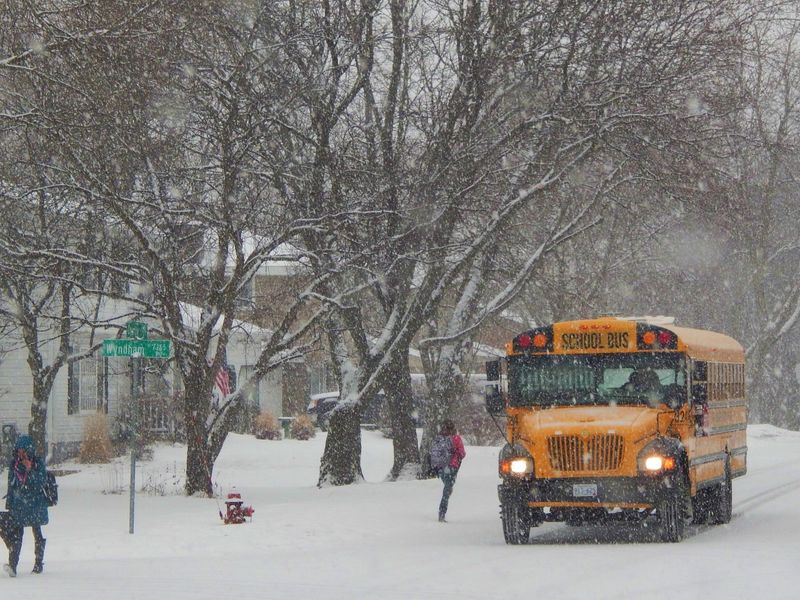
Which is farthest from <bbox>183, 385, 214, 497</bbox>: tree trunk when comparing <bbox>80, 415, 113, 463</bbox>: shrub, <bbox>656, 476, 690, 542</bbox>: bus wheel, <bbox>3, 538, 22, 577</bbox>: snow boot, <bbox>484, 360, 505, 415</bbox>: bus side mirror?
<bbox>80, 415, 113, 463</bbox>: shrub

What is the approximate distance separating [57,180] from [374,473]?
14675 mm

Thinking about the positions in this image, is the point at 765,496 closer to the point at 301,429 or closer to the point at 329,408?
the point at 301,429

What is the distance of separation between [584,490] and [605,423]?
850 mm

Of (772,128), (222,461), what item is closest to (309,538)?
(222,461)

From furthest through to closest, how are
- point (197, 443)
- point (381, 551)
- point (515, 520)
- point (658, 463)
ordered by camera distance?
point (197, 443)
point (515, 520)
point (381, 551)
point (658, 463)

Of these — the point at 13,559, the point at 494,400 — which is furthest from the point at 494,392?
the point at 13,559

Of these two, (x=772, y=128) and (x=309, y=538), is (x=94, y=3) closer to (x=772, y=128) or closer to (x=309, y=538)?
(x=309, y=538)

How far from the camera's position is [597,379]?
1778 centimetres

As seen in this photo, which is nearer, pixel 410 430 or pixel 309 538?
pixel 309 538

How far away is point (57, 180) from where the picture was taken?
25578 mm

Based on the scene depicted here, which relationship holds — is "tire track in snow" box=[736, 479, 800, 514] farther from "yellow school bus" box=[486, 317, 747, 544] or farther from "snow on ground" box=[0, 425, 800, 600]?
"yellow school bus" box=[486, 317, 747, 544]

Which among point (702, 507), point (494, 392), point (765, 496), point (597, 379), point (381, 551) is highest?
point (597, 379)

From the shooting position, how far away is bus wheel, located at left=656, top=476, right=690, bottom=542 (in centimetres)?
1644

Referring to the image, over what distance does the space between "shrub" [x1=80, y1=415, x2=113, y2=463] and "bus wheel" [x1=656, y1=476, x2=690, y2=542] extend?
22.5 meters
